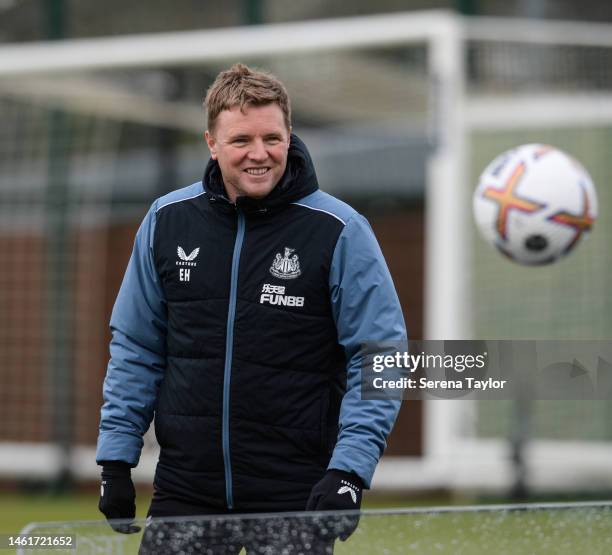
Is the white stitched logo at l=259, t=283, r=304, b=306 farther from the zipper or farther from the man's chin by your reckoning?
the man's chin

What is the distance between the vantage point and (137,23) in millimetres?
10156

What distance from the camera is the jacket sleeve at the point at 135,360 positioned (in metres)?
3.10

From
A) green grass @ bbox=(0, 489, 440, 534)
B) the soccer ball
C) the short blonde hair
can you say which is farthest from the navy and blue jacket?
green grass @ bbox=(0, 489, 440, 534)

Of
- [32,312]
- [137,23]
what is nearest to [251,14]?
[137,23]

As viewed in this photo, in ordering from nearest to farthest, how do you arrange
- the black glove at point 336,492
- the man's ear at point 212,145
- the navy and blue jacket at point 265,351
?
the black glove at point 336,492 → the navy and blue jacket at point 265,351 → the man's ear at point 212,145

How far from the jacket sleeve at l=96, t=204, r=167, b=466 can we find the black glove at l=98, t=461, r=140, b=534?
0.09 ft

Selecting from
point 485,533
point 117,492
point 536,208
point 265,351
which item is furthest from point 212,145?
point 536,208

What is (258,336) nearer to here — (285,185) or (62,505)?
(285,185)

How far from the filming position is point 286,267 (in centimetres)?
302

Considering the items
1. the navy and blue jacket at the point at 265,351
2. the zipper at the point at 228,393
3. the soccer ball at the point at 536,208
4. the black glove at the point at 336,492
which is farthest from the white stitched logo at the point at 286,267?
the soccer ball at the point at 536,208

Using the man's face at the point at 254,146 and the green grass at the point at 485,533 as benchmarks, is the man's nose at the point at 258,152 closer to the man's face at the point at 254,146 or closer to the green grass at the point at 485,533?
the man's face at the point at 254,146

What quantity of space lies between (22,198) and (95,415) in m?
1.71

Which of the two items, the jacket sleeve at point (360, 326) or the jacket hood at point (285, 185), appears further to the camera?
the jacket hood at point (285, 185)

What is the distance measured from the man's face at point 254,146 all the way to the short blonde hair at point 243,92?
15 mm
